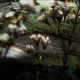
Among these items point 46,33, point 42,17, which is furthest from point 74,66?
point 42,17

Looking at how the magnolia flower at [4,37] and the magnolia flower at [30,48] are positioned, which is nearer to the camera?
the magnolia flower at [30,48]

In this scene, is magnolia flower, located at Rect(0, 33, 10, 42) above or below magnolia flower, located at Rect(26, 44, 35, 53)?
below

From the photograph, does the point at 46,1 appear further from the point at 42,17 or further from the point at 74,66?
the point at 74,66

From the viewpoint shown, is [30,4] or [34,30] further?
[30,4]

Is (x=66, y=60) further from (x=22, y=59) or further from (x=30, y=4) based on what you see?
(x=30, y=4)

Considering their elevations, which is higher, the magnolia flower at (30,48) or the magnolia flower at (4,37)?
the magnolia flower at (30,48)

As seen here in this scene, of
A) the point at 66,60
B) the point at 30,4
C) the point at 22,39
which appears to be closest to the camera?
the point at 66,60

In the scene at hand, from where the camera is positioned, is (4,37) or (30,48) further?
(4,37)

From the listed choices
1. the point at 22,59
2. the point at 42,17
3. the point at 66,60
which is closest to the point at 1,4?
the point at 42,17

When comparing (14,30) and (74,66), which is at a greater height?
(14,30)

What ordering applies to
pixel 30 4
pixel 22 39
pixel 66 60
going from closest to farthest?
1. pixel 66 60
2. pixel 22 39
3. pixel 30 4

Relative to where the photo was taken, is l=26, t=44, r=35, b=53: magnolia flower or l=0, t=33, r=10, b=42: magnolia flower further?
l=0, t=33, r=10, b=42: magnolia flower
